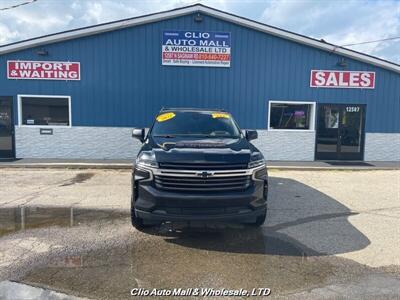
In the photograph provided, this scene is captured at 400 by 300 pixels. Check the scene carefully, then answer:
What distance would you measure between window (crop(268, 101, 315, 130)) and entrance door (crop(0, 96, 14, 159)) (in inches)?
386

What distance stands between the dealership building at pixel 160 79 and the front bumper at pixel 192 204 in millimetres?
8501

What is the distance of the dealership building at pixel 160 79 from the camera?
12.6 m

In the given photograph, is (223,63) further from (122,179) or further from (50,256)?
(50,256)

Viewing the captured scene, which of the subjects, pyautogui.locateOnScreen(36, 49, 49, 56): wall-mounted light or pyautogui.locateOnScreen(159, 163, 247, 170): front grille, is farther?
pyautogui.locateOnScreen(36, 49, 49, 56): wall-mounted light

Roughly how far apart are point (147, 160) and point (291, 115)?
9745 millimetres

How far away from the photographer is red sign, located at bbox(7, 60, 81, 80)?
12.5 meters

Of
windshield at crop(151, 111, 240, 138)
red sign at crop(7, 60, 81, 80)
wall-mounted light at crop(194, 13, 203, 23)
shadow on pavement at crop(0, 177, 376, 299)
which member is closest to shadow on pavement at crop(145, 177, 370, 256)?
shadow on pavement at crop(0, 177, 376, 299)

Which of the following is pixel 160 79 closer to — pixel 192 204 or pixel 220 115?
pixel 220 115

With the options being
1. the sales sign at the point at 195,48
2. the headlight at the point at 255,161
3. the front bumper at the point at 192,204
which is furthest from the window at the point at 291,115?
the front bumper at the point at 192,204

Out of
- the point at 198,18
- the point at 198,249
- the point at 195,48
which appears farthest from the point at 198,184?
the point at 198,18

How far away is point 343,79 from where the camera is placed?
43.4ft

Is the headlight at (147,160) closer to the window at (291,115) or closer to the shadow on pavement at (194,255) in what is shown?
the shadow on pavement at (194,255)

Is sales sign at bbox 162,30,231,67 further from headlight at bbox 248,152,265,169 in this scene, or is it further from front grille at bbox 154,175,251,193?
front grille at bbox 154,175,251,193

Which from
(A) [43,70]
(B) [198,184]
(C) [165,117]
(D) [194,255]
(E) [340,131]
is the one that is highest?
(A) [43,70]
